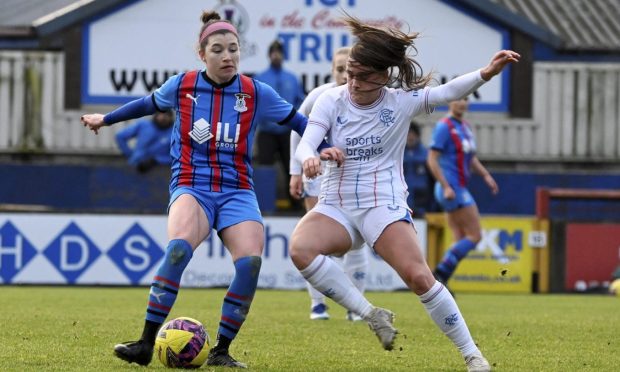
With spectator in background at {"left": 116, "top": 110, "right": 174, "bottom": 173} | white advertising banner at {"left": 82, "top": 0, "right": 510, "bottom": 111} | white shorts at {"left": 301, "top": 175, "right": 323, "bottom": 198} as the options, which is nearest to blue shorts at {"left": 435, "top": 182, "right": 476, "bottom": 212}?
white shorts at {"left": 301, "top": 175, "right": 323, "bottom": 198}

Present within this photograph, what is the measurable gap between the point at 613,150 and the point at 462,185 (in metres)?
8.39

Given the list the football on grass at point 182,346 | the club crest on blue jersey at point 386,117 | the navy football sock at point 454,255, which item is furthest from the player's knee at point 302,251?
the navy football sock at point 454,255

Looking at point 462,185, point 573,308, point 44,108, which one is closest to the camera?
point 573,308

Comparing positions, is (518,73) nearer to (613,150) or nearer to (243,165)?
(613,150)

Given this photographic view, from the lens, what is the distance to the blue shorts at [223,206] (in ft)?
25.4

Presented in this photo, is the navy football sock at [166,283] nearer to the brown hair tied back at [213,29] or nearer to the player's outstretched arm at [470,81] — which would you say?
the brown hair tied back at [213,29]

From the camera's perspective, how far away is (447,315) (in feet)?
24.8

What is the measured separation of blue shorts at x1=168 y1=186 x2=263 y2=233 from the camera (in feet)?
25.4

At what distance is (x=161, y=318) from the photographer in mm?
7496

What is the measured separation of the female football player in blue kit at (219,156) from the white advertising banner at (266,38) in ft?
44.9

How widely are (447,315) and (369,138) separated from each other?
108cm

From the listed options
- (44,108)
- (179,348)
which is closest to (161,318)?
(179,348)

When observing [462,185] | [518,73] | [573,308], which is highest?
[518,73]

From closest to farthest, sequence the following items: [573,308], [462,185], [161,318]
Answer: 1. [161,318]
2. [573,308]
3. [462,185]
